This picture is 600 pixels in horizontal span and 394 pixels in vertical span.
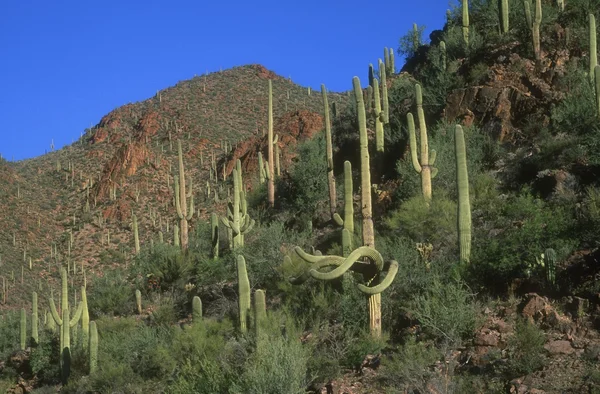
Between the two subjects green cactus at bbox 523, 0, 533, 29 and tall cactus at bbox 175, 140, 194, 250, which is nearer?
green cactus at bbox 523, 0, 533, 29

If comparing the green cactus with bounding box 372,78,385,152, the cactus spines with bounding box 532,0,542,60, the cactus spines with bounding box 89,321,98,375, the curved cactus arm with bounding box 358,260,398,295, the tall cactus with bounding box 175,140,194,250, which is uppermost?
the cactus spines with bounding box 532,0,542,60

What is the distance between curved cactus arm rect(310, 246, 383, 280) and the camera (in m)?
14.8

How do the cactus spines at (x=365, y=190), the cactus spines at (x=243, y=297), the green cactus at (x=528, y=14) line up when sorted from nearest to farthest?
the cactus spines at (x=365, y=190) → the cactus spines at (x=243, y=297) → the green cactus at (x=528, y=14)

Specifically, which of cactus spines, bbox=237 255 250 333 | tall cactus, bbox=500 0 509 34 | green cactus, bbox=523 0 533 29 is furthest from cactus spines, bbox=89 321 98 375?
tall cactus, bbox=500 0 509 34

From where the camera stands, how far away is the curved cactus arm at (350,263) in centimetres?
1484

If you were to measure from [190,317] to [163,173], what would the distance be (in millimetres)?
31324

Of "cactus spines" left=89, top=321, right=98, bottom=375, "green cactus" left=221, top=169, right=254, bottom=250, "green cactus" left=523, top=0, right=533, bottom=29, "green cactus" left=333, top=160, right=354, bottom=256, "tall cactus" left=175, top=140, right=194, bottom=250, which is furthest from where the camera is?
"tall cactus" left=175, top=140, right=194, bottom=250

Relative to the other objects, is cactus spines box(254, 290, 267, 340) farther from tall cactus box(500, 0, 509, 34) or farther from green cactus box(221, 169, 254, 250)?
tall cactus box(500, 0, 509, 34)

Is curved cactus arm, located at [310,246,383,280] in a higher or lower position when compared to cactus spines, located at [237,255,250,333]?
higher

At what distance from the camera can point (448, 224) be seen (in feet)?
63.7

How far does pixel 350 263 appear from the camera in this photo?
1534cm

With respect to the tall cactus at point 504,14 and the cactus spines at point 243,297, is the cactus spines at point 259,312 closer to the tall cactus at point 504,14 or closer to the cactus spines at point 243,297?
the cactus spines at point 243,297

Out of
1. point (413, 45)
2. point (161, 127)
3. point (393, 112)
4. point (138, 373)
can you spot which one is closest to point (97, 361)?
point (138, 373)

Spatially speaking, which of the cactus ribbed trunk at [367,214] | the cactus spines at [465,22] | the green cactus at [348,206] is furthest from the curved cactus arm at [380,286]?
the cactus spines at [465,22]
